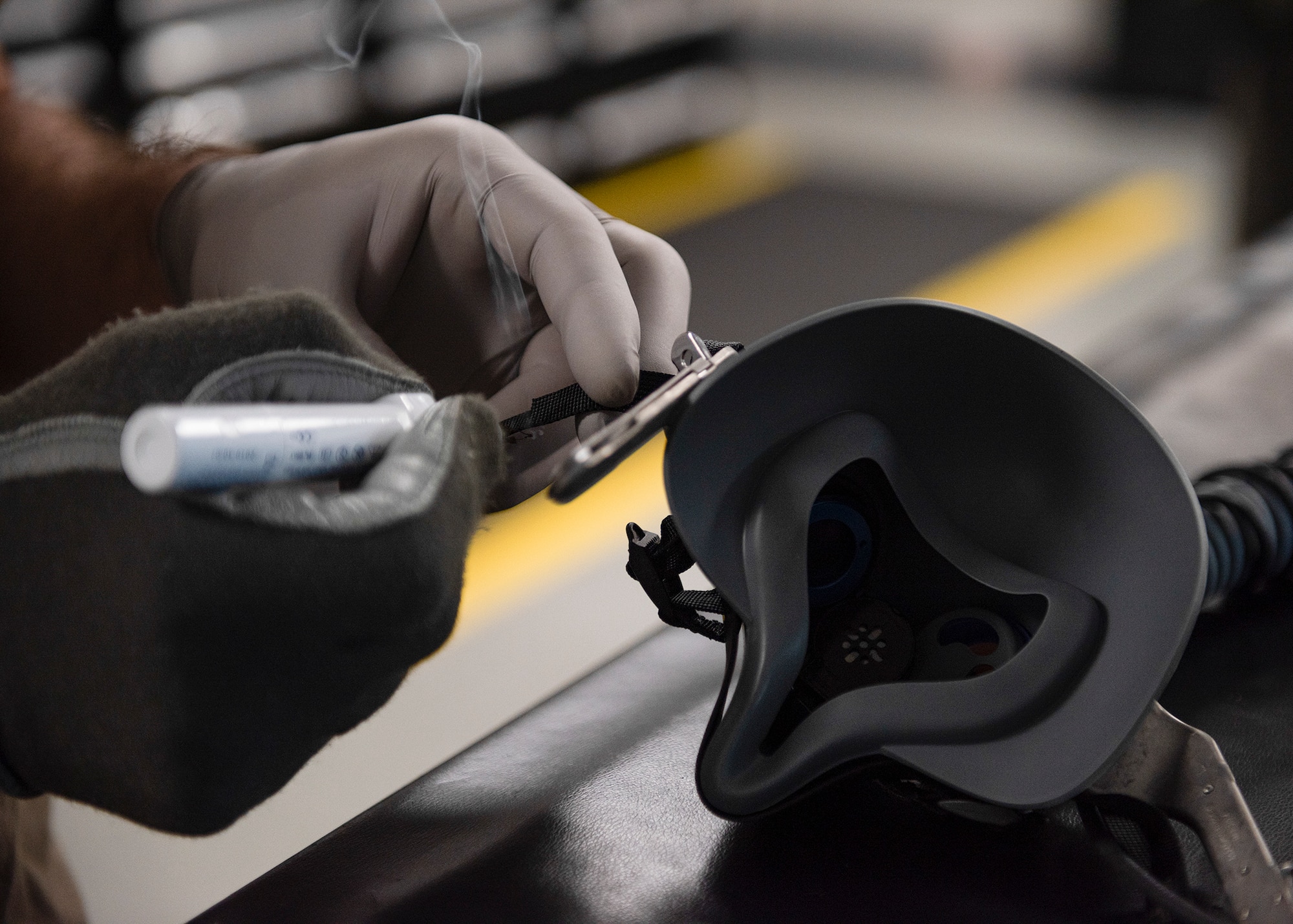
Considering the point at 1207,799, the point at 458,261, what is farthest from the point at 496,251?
the point at 1207,799

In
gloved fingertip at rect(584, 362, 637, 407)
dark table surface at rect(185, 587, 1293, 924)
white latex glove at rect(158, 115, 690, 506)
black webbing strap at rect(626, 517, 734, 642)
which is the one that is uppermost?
white latex glove at rect(158, 115, 690, 506)

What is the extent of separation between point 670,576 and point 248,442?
0.16 metres

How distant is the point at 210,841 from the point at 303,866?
95 millimetres

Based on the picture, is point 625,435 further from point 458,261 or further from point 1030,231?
point 1030,231

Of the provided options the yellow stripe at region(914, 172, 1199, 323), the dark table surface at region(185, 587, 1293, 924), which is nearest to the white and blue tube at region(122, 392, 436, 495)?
the dark table surface at region(185, 587, 1293, 924)

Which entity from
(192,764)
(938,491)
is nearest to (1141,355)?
(938,491)

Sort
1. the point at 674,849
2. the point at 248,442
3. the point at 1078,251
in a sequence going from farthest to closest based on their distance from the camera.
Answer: the point at 1078,251 < the point at 674,849 < the point at 248,442

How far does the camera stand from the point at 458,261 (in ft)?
1.35

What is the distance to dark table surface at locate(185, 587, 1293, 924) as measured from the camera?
34 cm

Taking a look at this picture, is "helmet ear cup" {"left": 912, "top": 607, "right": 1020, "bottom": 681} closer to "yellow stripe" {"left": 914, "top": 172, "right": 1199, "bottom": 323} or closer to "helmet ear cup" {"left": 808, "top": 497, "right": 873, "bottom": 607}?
"helmet ear cup" {"left": 808, "top": 497, "right": 873, "bottom": 607}

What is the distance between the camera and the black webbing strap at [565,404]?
38cm

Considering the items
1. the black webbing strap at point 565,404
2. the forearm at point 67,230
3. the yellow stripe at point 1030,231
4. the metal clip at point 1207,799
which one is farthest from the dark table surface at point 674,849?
the yellow stripe at point 1030,231

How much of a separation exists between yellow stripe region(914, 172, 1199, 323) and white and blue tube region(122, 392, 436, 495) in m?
1.35

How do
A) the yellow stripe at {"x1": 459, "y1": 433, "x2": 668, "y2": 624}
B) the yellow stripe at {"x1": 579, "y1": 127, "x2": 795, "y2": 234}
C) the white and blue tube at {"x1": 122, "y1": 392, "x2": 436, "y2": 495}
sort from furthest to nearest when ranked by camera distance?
1. the yellow stripe at {"x1": 579, "y1": 127, "x2": 795, "y2": 234}
2. the yellow stripe at {"x1": 459, "y1": 433, "x2": 668, "y2": 624}
3. the white and blue tube at {"x1": 122, "y1": 392, "x2": 436, "y2": 495}
